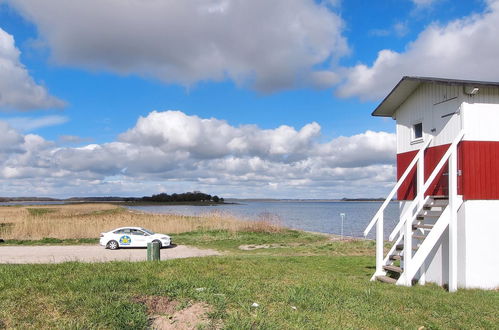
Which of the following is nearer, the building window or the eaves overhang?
the eaves overhang

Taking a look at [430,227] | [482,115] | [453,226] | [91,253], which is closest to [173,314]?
[430,227]

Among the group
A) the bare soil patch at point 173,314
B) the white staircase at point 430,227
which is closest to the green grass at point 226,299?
the bare soil patch at point 173,314

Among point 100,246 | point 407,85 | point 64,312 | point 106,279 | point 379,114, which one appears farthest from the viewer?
point 100,246

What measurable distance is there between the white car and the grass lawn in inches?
566

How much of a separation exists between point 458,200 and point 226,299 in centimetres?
738

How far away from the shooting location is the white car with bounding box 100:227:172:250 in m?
24.0

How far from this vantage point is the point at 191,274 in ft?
28.9

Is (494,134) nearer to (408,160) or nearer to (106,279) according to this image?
(408,160)

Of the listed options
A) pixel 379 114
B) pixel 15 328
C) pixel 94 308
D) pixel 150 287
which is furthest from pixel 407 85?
pixel 15 328

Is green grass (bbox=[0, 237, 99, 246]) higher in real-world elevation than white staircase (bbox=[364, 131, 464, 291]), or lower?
lower

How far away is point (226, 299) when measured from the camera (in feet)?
22.4

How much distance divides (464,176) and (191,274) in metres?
7.68

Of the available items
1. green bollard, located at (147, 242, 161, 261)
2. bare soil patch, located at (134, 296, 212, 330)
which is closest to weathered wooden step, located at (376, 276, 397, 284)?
bare soil patch, located at (134, 296, 212, 330)

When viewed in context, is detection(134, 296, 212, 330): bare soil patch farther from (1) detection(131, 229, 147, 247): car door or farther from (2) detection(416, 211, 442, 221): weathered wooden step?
(1) detection(131, 229, 147, 247): car door
